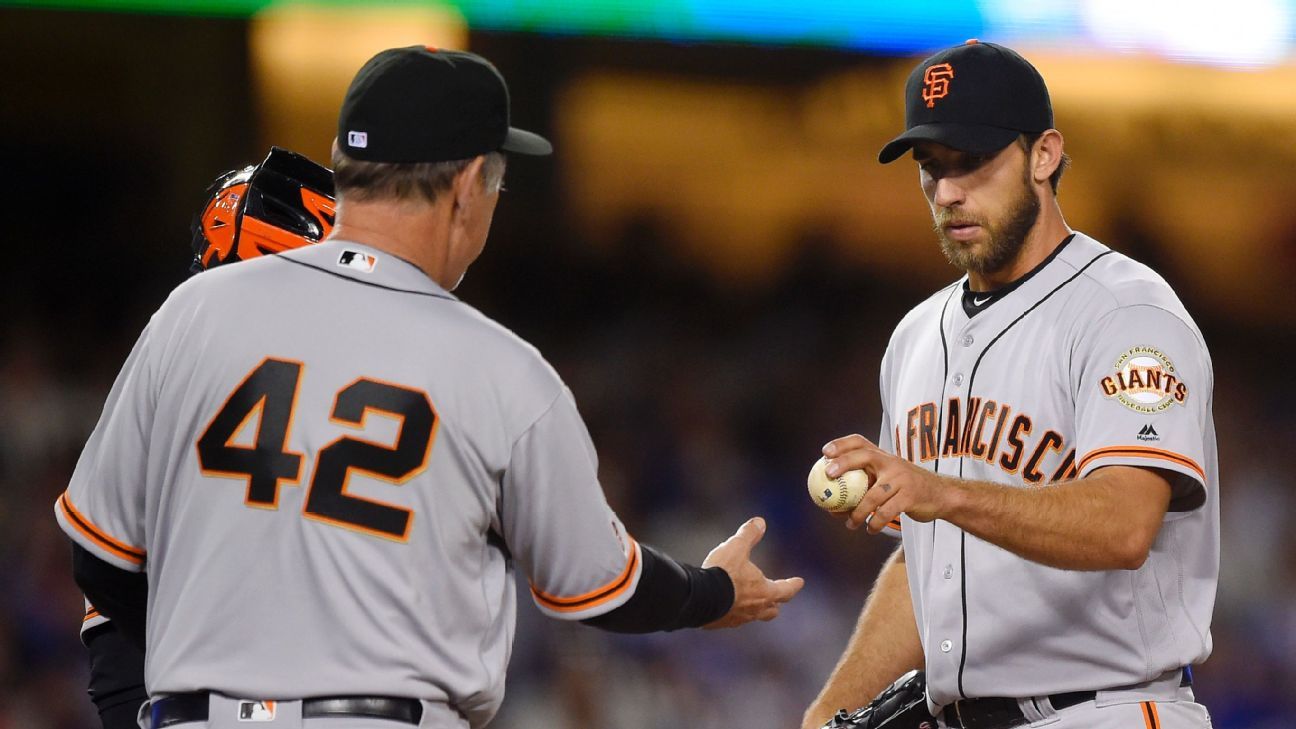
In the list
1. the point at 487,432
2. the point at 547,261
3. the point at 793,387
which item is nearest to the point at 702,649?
the point at 793,387

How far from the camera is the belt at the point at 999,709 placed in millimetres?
2945

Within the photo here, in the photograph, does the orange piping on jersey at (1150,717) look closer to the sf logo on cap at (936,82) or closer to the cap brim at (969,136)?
the cap brim at (969,136)

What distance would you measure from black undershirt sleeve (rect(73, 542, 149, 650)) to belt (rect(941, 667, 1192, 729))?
64.1 inches

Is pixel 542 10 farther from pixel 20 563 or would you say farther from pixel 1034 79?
pixel 1034 79

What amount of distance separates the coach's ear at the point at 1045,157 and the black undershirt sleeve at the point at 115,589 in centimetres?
199

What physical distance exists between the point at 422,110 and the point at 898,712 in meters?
1.73

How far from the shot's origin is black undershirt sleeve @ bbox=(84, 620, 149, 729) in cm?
274

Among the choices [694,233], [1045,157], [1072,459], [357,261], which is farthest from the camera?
[694,233]

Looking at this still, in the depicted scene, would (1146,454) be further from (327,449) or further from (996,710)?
(327,449)

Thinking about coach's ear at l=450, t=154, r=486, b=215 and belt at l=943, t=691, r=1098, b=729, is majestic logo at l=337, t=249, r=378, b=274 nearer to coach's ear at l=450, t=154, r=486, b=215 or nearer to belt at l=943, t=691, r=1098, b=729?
coach's ear at l=450, t=154, r=486, b=215

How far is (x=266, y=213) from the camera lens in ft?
10.3

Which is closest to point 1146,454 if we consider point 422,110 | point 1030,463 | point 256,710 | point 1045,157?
point 1030,463

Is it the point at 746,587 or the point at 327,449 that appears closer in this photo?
the point at 327,449

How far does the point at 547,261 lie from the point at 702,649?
2.89 meters
